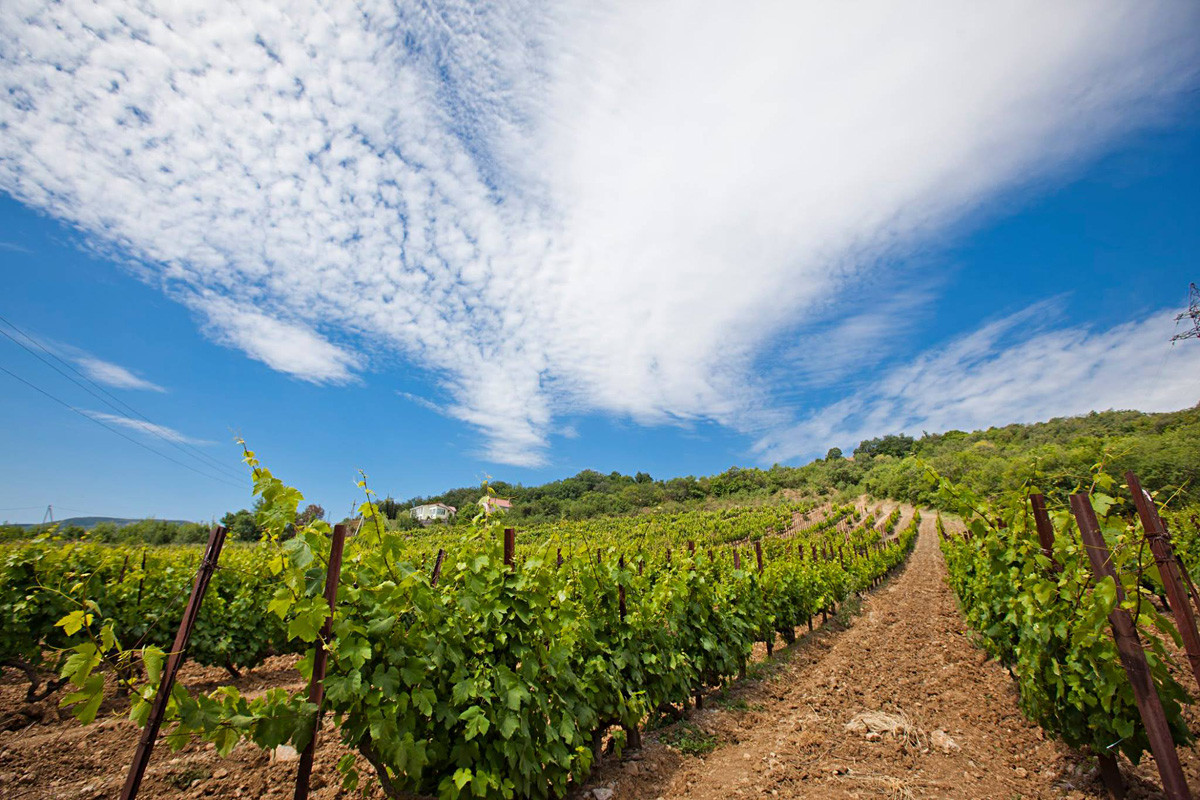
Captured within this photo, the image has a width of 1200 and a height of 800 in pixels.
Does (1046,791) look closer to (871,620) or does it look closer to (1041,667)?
(1041,667)

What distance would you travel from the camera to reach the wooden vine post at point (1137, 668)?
9.24 feet

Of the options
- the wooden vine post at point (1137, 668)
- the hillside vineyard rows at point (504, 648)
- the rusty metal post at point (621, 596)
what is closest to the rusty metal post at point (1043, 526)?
the hillside vineyard rows at point (504, 648)

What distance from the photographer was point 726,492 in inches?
2635

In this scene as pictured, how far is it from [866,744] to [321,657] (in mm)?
4903

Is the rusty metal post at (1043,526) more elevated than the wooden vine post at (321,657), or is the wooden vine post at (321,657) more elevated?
the rusty metal post at (1043,526)

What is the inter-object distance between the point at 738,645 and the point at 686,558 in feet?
4.73

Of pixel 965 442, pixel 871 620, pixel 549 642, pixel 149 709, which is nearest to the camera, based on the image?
pixel 149 709

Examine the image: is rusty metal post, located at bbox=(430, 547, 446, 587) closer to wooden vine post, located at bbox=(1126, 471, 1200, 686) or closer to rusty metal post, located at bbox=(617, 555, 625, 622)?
Result: rusty metal post, located at bbox=(617, 555, 625, 622)

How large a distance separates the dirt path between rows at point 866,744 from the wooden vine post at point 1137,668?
80 centimetres

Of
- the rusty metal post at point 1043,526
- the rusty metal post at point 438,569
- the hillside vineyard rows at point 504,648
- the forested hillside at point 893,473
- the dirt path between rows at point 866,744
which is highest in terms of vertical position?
the forested hillside at point 893,473

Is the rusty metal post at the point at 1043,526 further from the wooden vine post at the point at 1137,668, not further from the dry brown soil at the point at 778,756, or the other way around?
the dry brown soil at the point at 778,756

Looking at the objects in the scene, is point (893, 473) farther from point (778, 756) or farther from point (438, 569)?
point (438, 569)

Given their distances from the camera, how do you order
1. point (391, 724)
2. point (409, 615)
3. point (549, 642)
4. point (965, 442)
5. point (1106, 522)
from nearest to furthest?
point (391, 724) < point (409, 615) < point (1106, 522) < point (549, 642) < point (965, 442)

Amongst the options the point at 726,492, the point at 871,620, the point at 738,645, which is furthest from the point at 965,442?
the point at 738,645
